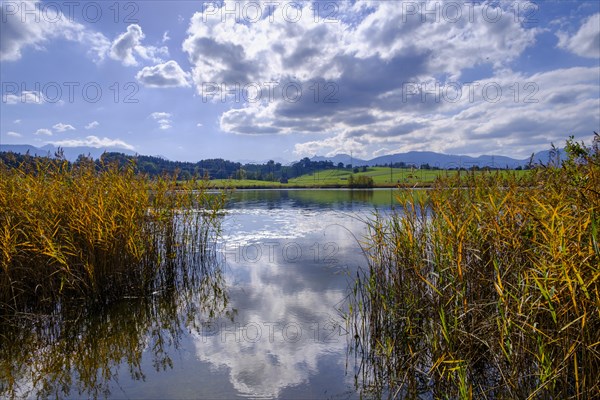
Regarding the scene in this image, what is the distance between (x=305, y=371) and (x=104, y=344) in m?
3.82

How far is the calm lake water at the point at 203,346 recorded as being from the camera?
5215 mm

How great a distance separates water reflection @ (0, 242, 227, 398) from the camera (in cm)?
525

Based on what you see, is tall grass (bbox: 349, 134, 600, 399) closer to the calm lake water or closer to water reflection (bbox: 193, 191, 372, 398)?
water reflection (bbox: 193, 191, 372, 398)

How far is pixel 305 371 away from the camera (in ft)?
18.6

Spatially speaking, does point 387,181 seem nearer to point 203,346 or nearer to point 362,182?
point 362,182

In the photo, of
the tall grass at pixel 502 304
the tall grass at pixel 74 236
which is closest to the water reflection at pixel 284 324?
the tall grass at pixel 502 304

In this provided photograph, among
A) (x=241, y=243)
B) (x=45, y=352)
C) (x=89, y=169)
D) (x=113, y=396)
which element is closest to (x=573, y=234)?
(x=113, y=396)

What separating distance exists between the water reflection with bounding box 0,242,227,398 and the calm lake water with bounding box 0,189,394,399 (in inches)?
0.8

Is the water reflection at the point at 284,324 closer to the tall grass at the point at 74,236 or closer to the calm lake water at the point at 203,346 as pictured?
the calm lake water at the point at 203,346

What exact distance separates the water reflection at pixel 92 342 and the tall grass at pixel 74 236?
1.44ft

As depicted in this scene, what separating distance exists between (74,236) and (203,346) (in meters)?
3.81

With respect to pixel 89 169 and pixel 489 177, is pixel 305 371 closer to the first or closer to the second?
pixel 489 177

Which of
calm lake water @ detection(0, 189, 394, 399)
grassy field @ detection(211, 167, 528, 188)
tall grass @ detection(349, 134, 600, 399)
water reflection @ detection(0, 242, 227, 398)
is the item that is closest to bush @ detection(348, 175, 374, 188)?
grassy field @ detection(211, 167, 528, 188)

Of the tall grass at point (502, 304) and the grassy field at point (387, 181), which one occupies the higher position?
the grassy field at point (387, 181)
